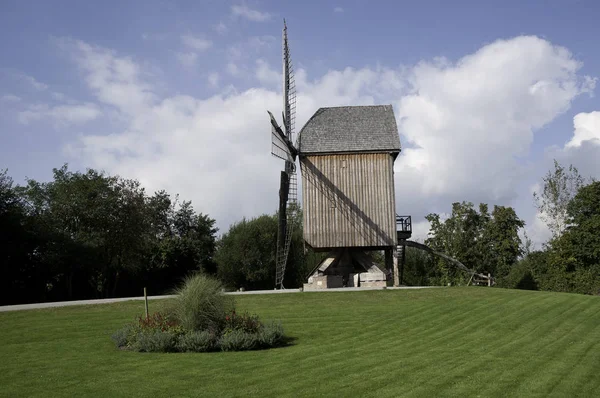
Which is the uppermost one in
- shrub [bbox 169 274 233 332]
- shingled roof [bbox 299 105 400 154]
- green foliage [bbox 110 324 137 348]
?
shingled roof [bbox 299 105 400 154]

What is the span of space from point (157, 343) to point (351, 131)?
68.1 feet

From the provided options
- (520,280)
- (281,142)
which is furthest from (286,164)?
(520,280)

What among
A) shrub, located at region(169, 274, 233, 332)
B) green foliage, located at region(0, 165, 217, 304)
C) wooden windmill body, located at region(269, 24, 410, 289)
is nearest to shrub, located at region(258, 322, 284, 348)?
shrub, located at region(169, 274, 233, 332)

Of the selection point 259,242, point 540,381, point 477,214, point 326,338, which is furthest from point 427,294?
point 259,242

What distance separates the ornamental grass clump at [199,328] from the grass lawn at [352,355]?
582 mm

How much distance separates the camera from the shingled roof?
3334cm

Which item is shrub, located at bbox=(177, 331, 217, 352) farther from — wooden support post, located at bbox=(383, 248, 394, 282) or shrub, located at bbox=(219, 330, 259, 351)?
wooden support post, located at bbox=(383, 248, 394, 282)

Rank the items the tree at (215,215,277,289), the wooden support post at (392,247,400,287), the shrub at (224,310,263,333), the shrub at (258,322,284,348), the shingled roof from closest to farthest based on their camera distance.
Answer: the shrub at (258,322,284,348)
the shrub at (224,310,263,333)
the wooden support post at (392,247,400,287)
the shingled roof
the tree at (215,215,277,289)

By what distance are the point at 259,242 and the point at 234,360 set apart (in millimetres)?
41851

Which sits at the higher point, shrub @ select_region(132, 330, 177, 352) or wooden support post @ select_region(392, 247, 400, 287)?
wooden support post @ select_region(392, 247, 400, 287)

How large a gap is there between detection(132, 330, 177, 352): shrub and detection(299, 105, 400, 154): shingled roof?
18.5m

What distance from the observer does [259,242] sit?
5650cm

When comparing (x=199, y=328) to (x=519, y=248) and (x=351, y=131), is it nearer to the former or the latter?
(x=351, y=131)

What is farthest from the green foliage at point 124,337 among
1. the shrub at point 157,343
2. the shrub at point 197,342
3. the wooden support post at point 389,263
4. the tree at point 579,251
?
the tree at point 579,251
